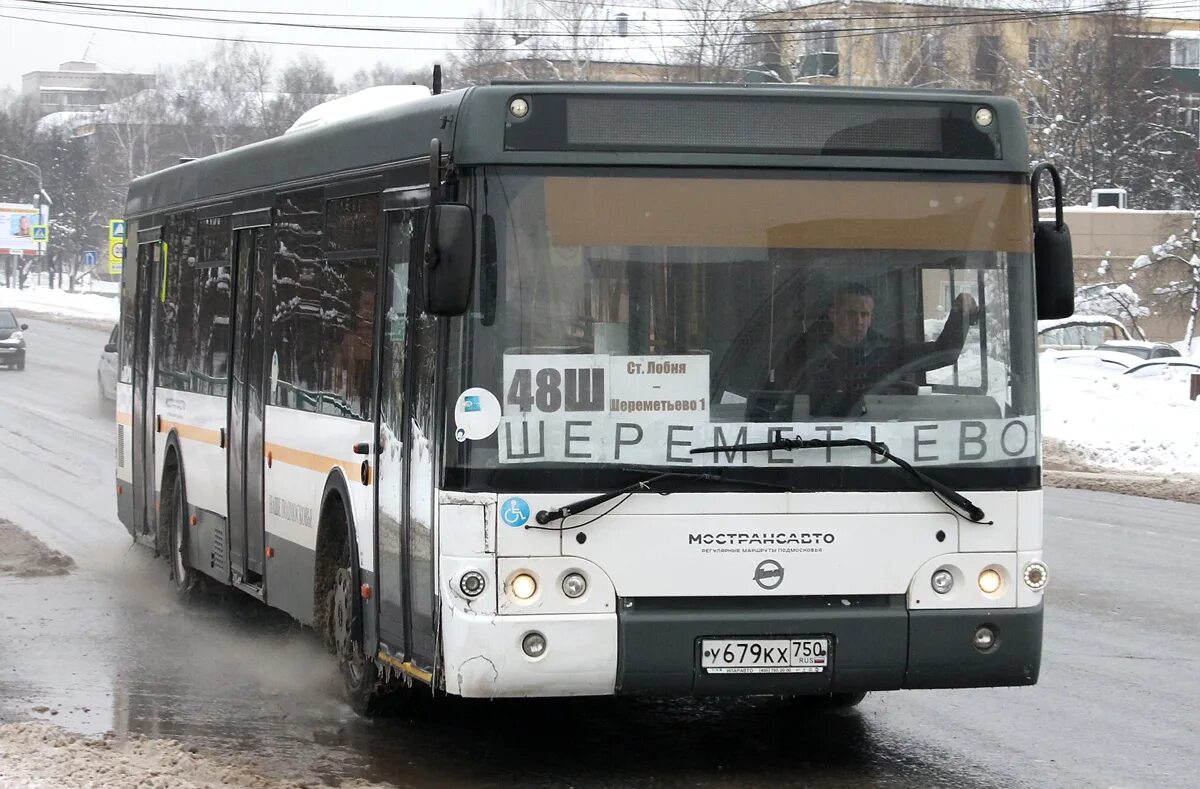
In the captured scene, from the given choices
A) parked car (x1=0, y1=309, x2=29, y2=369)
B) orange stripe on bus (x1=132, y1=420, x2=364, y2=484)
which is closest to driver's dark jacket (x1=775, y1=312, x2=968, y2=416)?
orange stripe on bus (x1=132, y1=420, x2=364, y2=484)

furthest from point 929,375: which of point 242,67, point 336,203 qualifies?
point 242,67

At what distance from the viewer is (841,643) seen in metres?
7.06

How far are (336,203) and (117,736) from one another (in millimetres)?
2509

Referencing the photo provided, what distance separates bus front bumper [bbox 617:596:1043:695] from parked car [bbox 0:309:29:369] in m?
40.5

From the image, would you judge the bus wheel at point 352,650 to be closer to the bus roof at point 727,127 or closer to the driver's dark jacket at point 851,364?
the bus roof at point 727,127

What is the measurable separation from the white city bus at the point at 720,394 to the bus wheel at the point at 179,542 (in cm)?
500

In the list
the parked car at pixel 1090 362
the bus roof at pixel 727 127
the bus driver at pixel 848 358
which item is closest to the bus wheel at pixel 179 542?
the bus roof at pixel 727 127

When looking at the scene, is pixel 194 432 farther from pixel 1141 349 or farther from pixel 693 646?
pixel 1141 349

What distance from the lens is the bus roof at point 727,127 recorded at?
7.00 m

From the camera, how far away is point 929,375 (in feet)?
23.6

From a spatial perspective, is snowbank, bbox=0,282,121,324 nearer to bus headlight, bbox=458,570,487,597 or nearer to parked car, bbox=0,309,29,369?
parked car, bbox=0,309,29,369

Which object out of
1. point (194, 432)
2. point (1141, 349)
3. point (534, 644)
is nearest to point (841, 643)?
point (534, 644)

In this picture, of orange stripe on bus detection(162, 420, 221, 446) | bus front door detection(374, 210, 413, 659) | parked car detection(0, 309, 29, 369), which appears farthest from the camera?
parked car detection(0, 309, 29, 369)

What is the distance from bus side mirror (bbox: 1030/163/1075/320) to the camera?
7.38 metres
